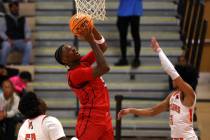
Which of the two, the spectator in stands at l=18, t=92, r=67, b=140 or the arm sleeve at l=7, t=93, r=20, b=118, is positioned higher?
the spectator in stands at l=18, t=92, r=67, b=140

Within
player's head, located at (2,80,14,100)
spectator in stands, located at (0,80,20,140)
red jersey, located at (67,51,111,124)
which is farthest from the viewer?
player's head, located at (2,80,14,100)

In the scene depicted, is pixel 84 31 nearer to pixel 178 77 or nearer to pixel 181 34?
pixel 178 77

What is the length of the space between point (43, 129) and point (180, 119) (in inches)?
53.7

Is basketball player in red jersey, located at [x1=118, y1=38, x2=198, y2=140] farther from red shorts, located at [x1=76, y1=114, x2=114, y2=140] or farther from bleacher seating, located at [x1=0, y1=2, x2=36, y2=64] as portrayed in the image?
bleacher seating, located at [x1=0, y1=2, x2=36, y2=64]

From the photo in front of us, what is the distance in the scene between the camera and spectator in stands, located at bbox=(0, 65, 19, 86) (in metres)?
A: 10.7

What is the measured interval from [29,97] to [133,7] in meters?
5.70

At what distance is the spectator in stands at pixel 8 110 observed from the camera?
32.1ft

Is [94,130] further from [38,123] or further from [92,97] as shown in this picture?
[38,123]

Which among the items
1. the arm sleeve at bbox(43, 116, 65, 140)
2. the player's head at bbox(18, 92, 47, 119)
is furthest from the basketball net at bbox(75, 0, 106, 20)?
the arm sleeve at bbox(43, 116, 65, 140)

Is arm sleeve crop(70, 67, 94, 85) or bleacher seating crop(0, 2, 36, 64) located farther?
bleacher seating crop(0, 2, 36, 64)

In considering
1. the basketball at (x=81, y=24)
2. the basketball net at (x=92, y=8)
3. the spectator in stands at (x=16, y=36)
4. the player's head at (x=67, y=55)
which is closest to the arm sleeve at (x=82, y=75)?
the player's head at (x=67, y=55)

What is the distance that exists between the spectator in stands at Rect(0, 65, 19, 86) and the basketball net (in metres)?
4.44

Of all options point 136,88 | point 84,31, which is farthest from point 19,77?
point 84,31

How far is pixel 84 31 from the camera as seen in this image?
5.69 m
